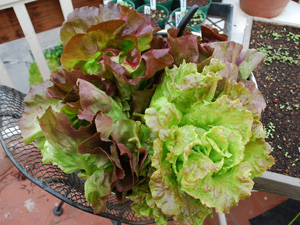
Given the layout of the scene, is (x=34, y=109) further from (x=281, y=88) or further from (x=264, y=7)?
(x=264, y=7)

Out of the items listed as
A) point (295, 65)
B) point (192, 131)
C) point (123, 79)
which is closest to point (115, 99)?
point (123, 79)

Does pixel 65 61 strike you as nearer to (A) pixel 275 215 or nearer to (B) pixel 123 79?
(B) pixel 123 79

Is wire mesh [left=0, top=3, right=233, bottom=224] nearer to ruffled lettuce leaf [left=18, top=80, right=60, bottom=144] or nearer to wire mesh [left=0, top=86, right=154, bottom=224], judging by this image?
wire mesh [left=0, top=86, right=154, bottom=224]

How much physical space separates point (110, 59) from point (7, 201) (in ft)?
3.74

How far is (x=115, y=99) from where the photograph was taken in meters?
0.63

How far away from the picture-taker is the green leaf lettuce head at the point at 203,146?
51 centimetres

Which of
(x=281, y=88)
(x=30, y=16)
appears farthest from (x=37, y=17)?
(x=281, y=88)

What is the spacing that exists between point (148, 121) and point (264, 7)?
135 centimetres

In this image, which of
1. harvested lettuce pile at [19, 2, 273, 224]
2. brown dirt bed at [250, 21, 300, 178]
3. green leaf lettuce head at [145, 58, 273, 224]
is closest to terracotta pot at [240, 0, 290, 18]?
brown dirt bed at [250, 21, 300, 178]

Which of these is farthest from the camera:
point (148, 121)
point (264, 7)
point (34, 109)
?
point (264, 7)

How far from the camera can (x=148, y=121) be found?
514mm

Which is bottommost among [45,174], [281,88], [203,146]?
[281,88]

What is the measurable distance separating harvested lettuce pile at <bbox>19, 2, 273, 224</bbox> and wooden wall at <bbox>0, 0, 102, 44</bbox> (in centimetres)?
79

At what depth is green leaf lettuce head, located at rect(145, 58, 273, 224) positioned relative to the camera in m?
0.51
